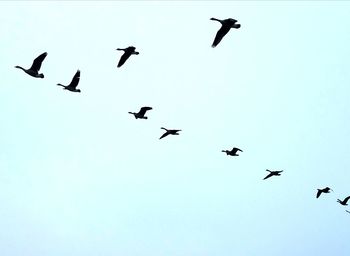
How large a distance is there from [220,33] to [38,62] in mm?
12155

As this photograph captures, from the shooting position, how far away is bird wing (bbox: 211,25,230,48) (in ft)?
113

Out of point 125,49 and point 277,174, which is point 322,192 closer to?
point 277,174

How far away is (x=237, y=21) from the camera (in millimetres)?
34812

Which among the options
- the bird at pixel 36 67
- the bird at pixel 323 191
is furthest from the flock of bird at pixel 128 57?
the bird at pixel 323 191

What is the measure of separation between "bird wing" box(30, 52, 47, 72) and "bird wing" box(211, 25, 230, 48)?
37.0ft

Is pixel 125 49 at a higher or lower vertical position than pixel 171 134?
higher

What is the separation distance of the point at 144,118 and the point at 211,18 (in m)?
10.7

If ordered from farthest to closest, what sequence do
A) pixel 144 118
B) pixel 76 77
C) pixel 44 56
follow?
1. pixel 144 118
2. pixel 76 77
3. pixel 44 56

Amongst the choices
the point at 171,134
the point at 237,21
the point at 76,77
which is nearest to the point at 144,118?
the point at 171,134

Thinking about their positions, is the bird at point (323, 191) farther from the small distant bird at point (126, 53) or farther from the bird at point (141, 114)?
the small distant bird at point (126, 53)

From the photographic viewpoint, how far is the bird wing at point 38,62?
122ft

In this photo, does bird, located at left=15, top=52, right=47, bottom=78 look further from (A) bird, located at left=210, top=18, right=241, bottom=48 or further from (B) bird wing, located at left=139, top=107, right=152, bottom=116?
(A) bird, located at left=210, top=18, right=241, bottom=48

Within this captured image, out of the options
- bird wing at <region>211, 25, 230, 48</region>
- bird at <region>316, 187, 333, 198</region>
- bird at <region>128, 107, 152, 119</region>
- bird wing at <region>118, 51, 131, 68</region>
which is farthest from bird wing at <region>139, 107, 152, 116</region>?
bird at <region>316, 187, 333, 198</region>

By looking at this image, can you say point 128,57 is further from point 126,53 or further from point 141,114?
point 141,114
